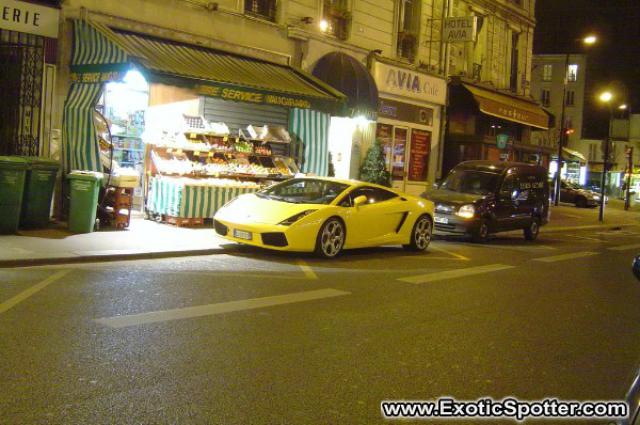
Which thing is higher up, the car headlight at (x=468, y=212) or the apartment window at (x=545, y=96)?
the apartment window at (x=545, y=96)

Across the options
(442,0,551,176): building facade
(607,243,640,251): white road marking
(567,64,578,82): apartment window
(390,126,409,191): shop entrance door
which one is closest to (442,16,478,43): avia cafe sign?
(442,0,551,176): building facade

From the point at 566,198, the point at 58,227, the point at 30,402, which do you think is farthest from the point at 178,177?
the point at 566,198

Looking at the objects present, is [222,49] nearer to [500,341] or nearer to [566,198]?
[500,341]

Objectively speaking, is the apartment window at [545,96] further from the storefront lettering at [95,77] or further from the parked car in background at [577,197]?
the storefront lettering at [95,77]

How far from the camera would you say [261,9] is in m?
17.6

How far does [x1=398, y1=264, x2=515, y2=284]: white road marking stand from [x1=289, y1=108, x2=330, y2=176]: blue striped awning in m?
7.31

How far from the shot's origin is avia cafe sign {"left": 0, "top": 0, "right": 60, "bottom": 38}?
12398mm

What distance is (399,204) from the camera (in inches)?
518

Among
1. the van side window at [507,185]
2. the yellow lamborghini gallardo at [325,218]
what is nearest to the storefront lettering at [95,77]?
the yellow lamborghini gallardo at [325,218]

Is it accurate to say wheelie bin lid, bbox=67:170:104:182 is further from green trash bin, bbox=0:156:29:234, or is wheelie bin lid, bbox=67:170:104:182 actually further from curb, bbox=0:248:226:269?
curb, bbox=0:248:226:269

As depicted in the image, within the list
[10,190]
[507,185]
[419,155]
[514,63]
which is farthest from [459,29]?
[10,190]

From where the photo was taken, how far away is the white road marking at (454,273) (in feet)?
33.9

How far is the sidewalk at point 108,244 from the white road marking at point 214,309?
3137mm

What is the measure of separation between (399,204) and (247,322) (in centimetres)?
666
